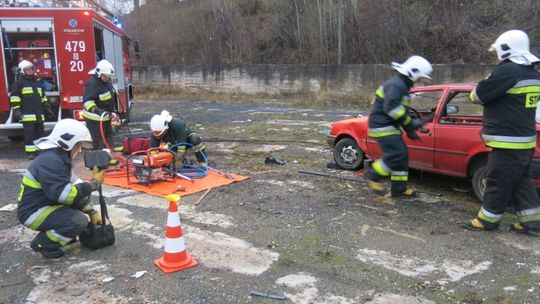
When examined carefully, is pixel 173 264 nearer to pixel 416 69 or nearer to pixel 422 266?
pixel 422 266

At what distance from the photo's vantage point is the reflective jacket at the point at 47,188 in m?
4.04

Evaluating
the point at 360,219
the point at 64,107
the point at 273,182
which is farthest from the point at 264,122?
the point at 360,219

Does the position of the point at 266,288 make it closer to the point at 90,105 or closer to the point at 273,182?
A: the point at 273,182

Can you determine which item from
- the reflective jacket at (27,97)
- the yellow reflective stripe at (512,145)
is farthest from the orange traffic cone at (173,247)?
the reflective jacket at (27,97)

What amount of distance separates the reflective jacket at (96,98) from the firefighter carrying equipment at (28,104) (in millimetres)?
1296

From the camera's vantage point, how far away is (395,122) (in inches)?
224

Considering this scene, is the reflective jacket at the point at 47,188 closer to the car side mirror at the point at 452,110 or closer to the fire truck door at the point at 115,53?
the car side mirror at the point at 452,110

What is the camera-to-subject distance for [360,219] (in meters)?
5.28

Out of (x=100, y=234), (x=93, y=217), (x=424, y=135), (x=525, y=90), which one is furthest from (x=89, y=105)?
(x=525, y=90)

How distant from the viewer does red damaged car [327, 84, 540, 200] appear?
18.4 feet

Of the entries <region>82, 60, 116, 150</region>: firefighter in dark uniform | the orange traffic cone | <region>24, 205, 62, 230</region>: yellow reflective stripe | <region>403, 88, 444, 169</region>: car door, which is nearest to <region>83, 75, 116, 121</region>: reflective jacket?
<region>82, 60, 116, 150</region>: firefighter in dark uniform

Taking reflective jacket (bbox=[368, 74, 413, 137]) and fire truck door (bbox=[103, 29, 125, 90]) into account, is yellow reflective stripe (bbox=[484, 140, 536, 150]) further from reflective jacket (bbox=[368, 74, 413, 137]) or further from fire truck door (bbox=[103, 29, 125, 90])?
fire truck door (bbox=[103, 29, 125, 90])

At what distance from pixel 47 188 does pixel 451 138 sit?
15.1 feet

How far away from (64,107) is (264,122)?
581 cm
